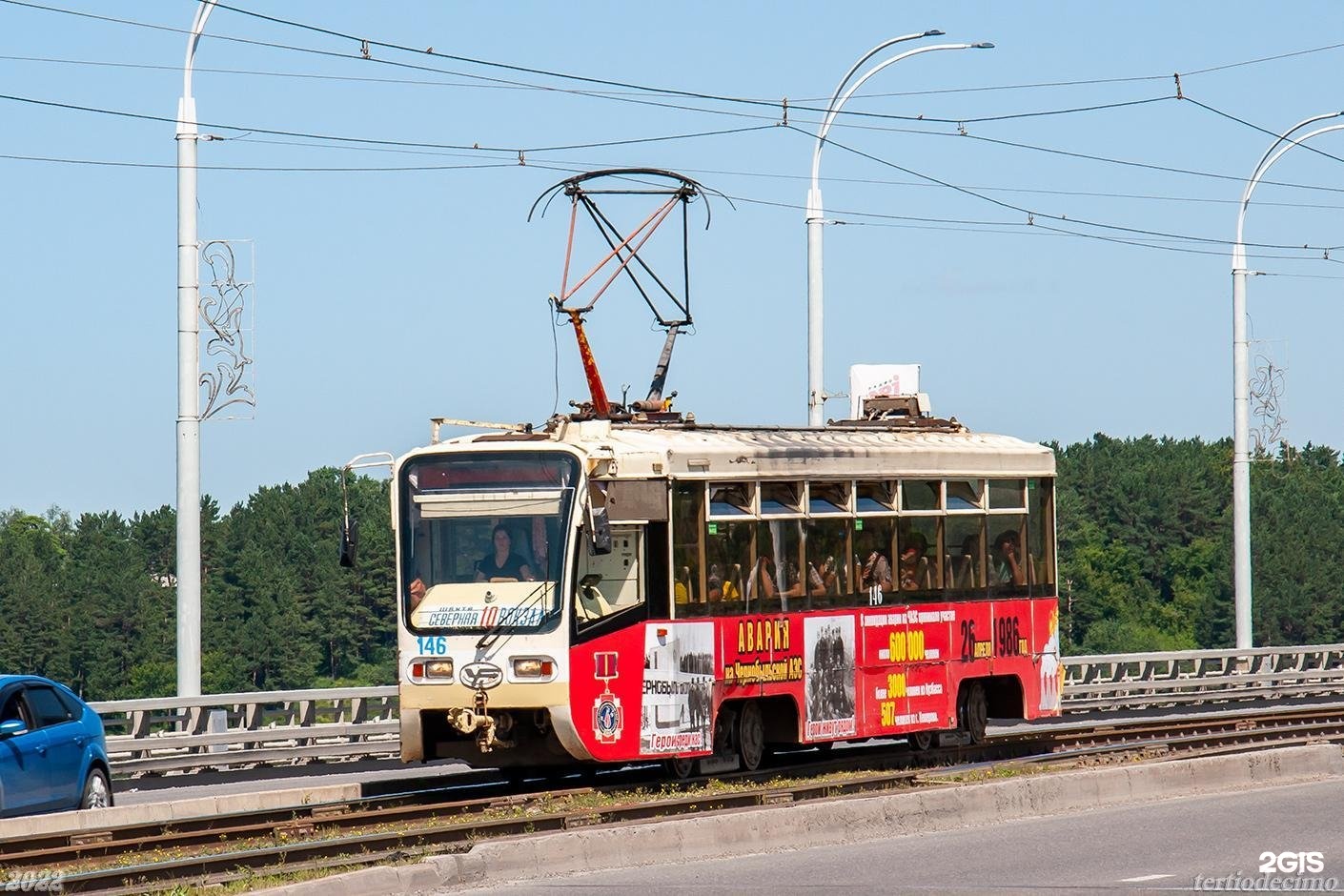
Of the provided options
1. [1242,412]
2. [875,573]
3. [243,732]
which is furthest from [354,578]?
[875,573]

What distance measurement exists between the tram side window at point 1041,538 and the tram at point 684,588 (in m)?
0.69

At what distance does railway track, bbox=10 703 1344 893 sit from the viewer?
13352 millimetres

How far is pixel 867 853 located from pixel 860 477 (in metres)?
6.41

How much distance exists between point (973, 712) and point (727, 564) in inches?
169

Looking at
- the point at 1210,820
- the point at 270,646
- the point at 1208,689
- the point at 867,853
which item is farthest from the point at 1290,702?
the point at 270,646

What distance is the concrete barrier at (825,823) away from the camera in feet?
42.1

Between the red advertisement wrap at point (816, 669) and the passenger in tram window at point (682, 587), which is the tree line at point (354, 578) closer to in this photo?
the red advertisement wrap at point (816, 669)

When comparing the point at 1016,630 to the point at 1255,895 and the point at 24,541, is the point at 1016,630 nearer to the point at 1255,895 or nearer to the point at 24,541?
the point at 1255,895

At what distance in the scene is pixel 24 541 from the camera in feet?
462

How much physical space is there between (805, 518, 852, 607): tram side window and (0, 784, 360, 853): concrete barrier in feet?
14.4

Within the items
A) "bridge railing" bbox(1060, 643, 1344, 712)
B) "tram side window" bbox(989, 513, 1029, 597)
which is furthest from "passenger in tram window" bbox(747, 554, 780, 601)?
"bridge railing" bbox(1060, 643, 1344, 712)

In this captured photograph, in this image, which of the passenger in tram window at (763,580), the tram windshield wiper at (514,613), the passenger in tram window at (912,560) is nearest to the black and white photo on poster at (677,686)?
the passenger in tram window at (763,580)

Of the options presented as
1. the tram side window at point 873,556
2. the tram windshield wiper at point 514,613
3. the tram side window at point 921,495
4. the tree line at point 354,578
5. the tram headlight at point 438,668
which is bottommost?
the tree line at point 354,578

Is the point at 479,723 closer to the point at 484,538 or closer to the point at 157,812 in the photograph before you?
the point at 484,538
